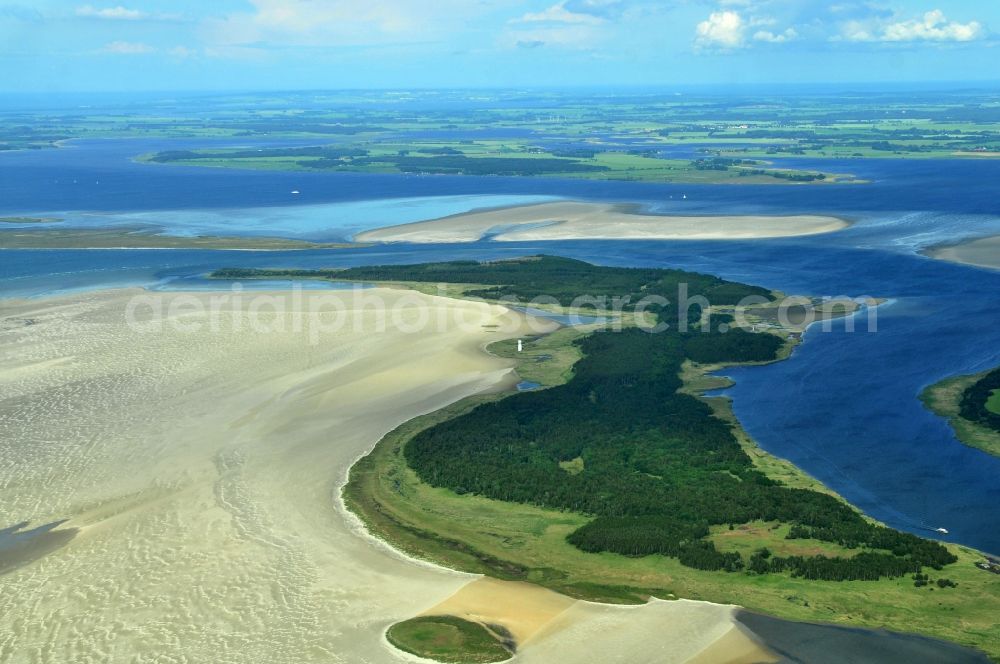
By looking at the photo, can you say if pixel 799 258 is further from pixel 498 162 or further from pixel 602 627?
pixel 498 162

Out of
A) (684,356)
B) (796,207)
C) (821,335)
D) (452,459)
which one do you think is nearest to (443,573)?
(452,459)

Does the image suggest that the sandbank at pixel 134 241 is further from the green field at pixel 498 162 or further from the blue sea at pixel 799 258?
the green field at pixel 498 162

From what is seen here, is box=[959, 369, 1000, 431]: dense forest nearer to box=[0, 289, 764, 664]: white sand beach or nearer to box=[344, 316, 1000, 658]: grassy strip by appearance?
box=[344, 316, 1000, 658]: grassy strip

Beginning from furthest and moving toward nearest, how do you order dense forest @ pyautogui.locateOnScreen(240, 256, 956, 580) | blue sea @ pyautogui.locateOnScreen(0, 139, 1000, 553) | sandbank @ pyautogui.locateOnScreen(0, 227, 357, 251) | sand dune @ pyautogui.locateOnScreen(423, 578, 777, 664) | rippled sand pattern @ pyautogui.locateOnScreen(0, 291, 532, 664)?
sandbank @ pyautogui.locateOnScreen(0, 227, 357, 251), blue sea @ pyautogui.locateOnScreen(0, 139, 1000, 553), dense forest @ pyautogui.locateOnScreen(240, 256, 956, 580), rippled sand pattern @ pyautogui.locateOnScreen(0, 291, 532, 664), sand dune @ pyautogui.locateOnScreen(423, 578, 777, 664)

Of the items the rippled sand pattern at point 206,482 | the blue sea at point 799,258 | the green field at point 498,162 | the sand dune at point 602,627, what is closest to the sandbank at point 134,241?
the blue sea at point 799,258

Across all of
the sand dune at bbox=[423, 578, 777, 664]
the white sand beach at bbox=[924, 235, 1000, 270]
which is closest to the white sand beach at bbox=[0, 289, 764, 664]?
the sand dune at bbox=[423, 578, 777, 664]

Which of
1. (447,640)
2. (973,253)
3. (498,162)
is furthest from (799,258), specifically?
(498,162)
